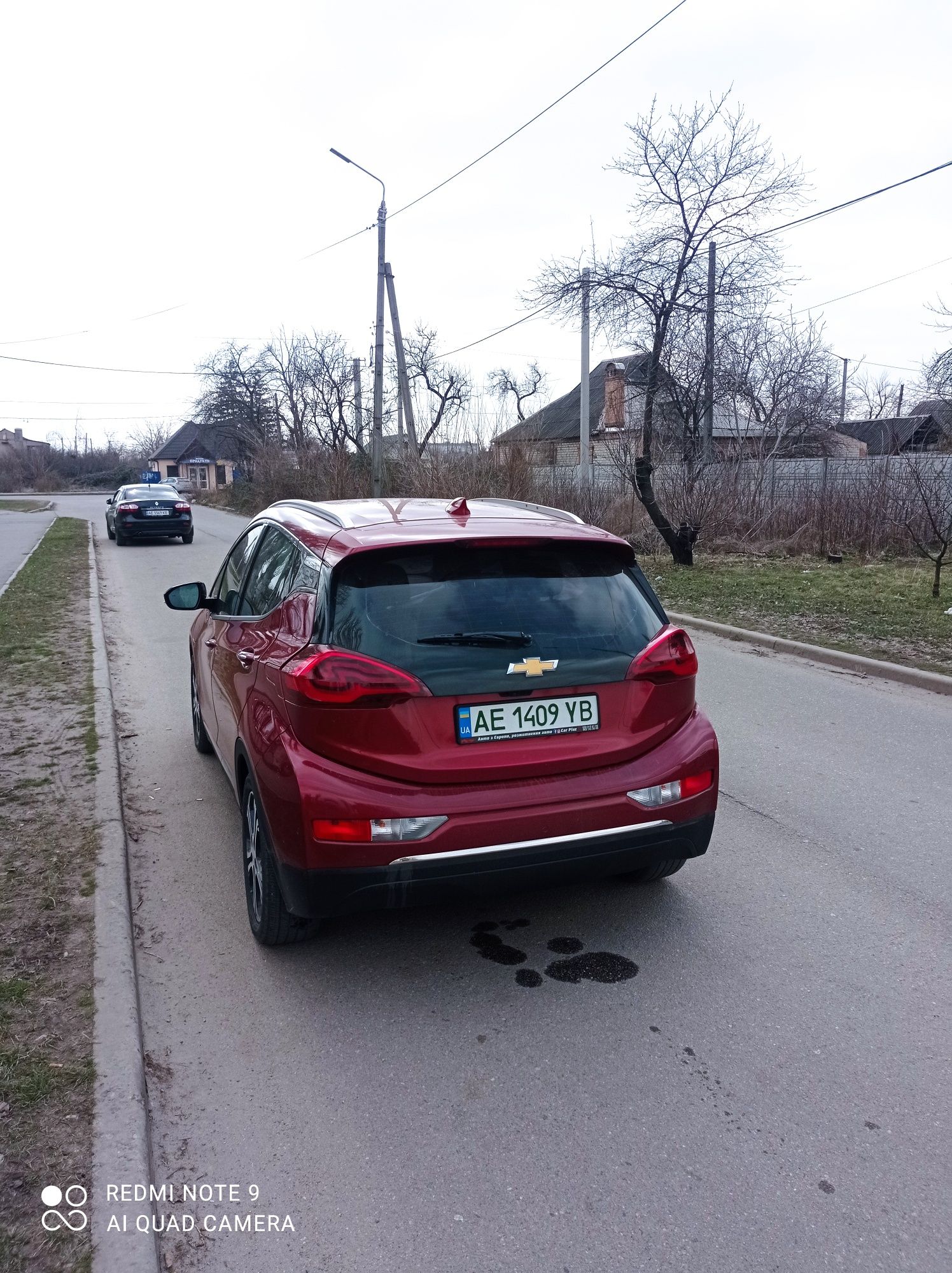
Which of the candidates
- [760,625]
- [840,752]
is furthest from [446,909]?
[760,625]

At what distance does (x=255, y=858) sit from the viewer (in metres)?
3.77

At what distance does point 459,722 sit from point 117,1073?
1.49 meters

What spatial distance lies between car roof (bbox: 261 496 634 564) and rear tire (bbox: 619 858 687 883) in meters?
1.34

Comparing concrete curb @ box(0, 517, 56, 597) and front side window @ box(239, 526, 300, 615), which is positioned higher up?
front side window @ box(239, 526, 300, 615)

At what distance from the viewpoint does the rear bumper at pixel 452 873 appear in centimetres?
317

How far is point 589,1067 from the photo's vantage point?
2959mm

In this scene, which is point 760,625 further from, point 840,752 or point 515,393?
point 515,393

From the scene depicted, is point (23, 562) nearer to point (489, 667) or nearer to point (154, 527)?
point (154, 527)

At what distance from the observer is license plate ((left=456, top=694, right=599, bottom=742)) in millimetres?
3240

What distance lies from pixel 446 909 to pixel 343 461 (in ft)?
89.6

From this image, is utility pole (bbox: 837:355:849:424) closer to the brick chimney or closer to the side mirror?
the brick chimney

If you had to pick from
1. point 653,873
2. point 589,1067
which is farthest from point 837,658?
point 589,1067

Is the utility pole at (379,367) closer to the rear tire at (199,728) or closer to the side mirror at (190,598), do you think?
the rear tire at (199,728)

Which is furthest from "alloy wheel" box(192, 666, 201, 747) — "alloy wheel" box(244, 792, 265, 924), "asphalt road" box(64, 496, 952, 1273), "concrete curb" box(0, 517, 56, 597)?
"concrete curb" box(0, 517, 56, 597)
